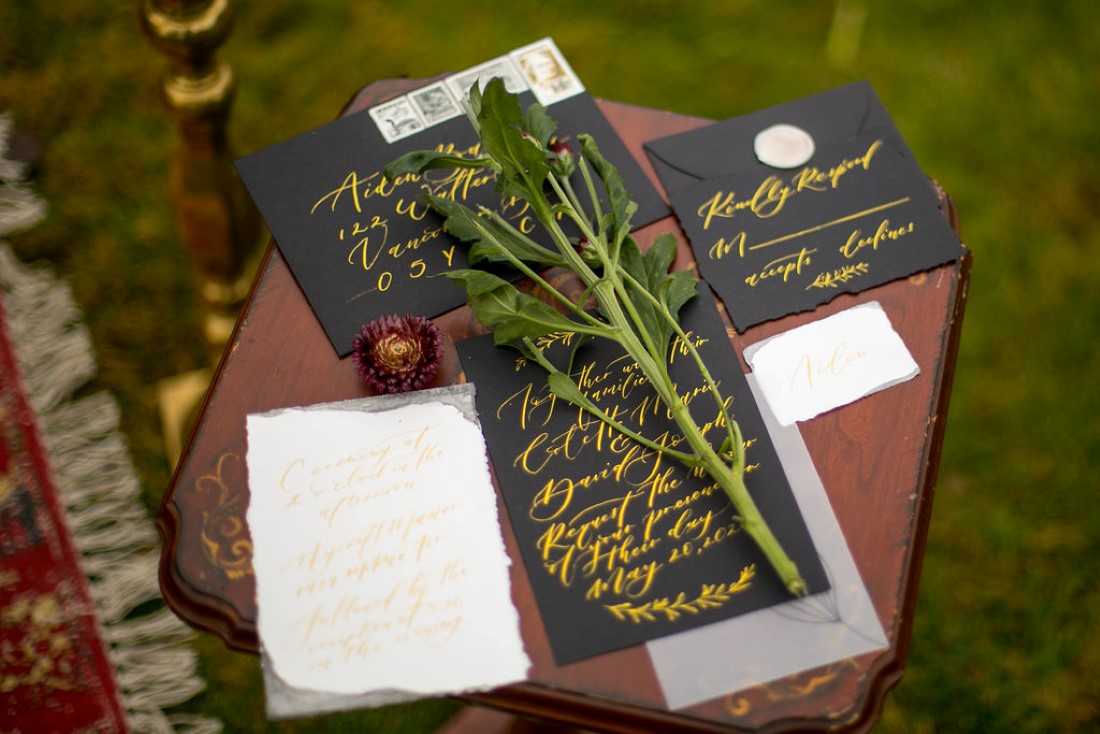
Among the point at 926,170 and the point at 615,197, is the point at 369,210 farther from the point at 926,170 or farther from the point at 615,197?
the point at 926,170

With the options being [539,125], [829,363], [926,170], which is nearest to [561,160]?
[539,125]

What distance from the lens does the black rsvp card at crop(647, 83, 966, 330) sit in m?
0.82

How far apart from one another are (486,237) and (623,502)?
0.76 ft

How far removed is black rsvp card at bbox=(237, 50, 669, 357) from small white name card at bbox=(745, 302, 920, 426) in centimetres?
17

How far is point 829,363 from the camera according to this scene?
2.56 feet

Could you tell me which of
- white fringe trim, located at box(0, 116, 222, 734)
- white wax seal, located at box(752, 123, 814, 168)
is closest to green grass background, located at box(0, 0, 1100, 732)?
white fringe trim, located at box(0, 116, 222, 734)

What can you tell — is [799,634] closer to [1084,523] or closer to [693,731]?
[693,731]

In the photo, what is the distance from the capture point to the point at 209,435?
29.3 inches

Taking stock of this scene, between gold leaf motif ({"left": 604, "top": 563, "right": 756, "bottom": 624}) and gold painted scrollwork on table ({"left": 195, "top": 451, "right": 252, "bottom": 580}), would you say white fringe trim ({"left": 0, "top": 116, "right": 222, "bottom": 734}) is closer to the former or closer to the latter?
gold painted scrollwork on table ({"left": 195, "top": 451, "right": 252, "bottom": 580})

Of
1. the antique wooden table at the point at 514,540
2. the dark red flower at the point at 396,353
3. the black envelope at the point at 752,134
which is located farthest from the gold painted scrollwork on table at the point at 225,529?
the black envelope at the point at 752,134

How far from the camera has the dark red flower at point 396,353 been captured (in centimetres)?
74

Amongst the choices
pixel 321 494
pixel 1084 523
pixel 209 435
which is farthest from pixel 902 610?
pixel 1084 523

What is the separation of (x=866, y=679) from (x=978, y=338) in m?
0.91

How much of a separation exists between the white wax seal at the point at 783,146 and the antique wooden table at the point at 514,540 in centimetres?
11
